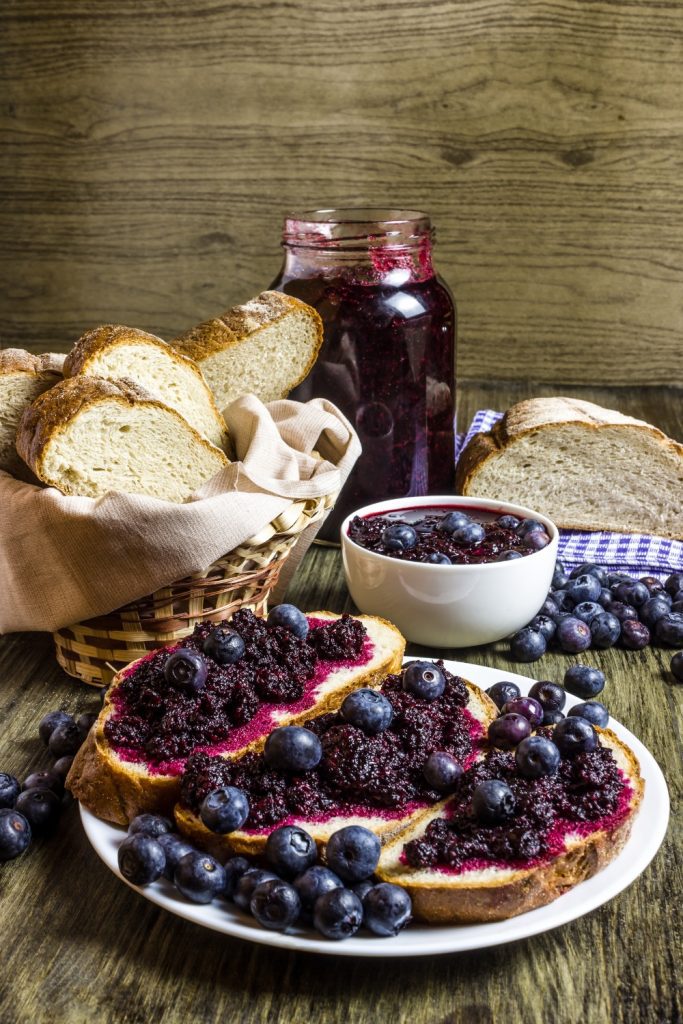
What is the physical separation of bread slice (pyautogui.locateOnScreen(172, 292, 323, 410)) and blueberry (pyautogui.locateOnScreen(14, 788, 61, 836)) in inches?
44.4

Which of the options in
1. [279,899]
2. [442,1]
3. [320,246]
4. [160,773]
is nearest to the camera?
[279,899]

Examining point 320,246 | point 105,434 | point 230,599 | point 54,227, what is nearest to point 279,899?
point 230,599

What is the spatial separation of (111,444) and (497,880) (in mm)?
1054

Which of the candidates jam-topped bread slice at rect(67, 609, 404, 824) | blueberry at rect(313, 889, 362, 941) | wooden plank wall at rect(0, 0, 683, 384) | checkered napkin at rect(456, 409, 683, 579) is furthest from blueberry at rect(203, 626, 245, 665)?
wooden plank wall at rect(0, 0, 683, 384)

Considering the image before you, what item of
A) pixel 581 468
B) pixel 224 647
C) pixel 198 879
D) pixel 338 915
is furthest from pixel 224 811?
pixel 581 468

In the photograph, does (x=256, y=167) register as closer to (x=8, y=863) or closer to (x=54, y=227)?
(x=54, y=227)

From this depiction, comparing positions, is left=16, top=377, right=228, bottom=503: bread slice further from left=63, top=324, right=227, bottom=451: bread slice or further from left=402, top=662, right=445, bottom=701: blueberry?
left=402, top=662, right=445, bottom=701: blueberry

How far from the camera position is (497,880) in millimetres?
1141

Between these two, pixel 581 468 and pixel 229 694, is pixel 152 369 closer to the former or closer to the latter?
pixel 229 694

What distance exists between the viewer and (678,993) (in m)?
1.13

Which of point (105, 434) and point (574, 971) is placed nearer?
point (574, 971)

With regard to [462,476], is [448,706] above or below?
above

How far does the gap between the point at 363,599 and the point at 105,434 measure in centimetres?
56

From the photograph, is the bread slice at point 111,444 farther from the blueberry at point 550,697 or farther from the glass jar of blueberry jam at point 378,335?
the blueberry at point 550,697
